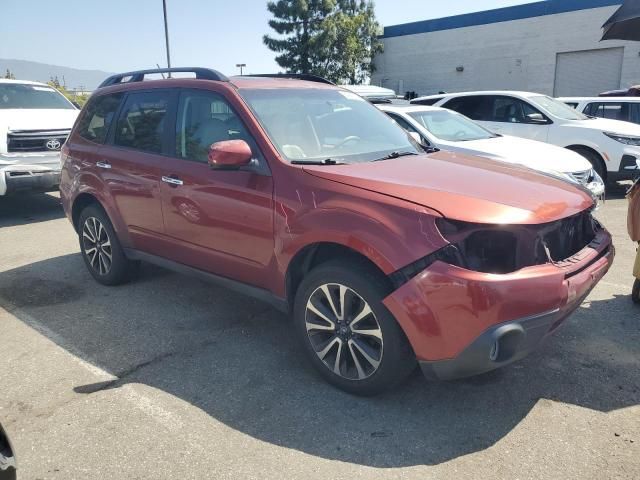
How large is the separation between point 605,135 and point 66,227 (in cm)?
859

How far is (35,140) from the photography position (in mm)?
8062

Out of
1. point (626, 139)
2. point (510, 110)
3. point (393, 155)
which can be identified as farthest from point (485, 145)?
point (393, 155)

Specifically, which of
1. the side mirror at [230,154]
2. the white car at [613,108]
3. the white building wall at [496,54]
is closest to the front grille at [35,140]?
A: the side mirror at [230,154]

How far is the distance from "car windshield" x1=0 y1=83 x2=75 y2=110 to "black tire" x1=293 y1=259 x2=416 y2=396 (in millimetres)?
7897

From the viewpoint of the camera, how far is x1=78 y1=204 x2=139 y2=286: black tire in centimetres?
479

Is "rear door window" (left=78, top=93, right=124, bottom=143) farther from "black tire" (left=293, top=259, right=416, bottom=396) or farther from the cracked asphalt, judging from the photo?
"black tire" (left=293, top=259, right=416, bottom=396)

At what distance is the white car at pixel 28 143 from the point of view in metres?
7.67

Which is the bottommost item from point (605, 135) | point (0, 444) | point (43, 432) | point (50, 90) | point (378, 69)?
point (43, 432)

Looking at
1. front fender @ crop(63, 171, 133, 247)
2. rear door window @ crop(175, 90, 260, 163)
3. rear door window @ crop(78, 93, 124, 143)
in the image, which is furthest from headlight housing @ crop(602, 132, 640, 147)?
front fender @ crop(63, 171, 133, 247)

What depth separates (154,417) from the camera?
2936mm

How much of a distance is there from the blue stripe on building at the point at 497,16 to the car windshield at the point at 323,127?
24.5 m

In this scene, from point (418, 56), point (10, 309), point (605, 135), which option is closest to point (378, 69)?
point (418, 56)

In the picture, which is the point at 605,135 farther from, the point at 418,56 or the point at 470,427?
the point at 418,56

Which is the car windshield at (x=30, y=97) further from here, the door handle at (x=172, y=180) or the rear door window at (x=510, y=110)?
the rear door window at (x=510, y=110)
